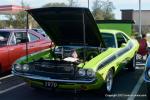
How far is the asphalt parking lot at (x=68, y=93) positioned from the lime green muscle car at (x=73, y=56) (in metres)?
0.28

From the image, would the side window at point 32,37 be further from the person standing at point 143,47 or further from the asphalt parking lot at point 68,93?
the person standing at point 143,47

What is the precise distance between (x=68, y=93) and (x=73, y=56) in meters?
0.93

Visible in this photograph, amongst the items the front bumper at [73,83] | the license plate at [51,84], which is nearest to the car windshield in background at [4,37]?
the front bumper at [73,83]

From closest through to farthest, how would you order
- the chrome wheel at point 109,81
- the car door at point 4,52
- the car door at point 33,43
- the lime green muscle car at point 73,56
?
the lime green muscle car at point 73,56
the chrome wheel at point 109,81
the car door at point 4,52
the car door at point 33,43

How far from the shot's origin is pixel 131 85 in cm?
962

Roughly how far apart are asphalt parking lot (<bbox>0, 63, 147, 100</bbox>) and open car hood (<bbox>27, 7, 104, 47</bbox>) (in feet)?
4.13

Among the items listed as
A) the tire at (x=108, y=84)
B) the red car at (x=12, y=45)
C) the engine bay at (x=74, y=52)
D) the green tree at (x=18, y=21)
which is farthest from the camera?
the green tree at (x=18, y=21)

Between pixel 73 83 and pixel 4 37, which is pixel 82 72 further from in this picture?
pixel 4 37

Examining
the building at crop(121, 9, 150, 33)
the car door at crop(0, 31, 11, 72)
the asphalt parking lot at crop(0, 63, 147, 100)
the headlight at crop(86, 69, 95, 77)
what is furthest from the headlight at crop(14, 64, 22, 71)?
the building at crop(121, 9, 150, 33)

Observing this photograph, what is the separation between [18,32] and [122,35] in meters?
3.06

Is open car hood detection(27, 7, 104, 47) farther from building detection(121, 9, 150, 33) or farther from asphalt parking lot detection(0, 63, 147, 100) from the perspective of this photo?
building detection(121, 9, 150, 33)

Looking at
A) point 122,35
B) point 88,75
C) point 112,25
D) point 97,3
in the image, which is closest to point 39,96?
point 88,75

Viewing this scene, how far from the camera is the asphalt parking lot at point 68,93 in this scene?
824 centimetres

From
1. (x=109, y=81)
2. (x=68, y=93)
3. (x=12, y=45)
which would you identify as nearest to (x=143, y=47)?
(x=12, y=45)
